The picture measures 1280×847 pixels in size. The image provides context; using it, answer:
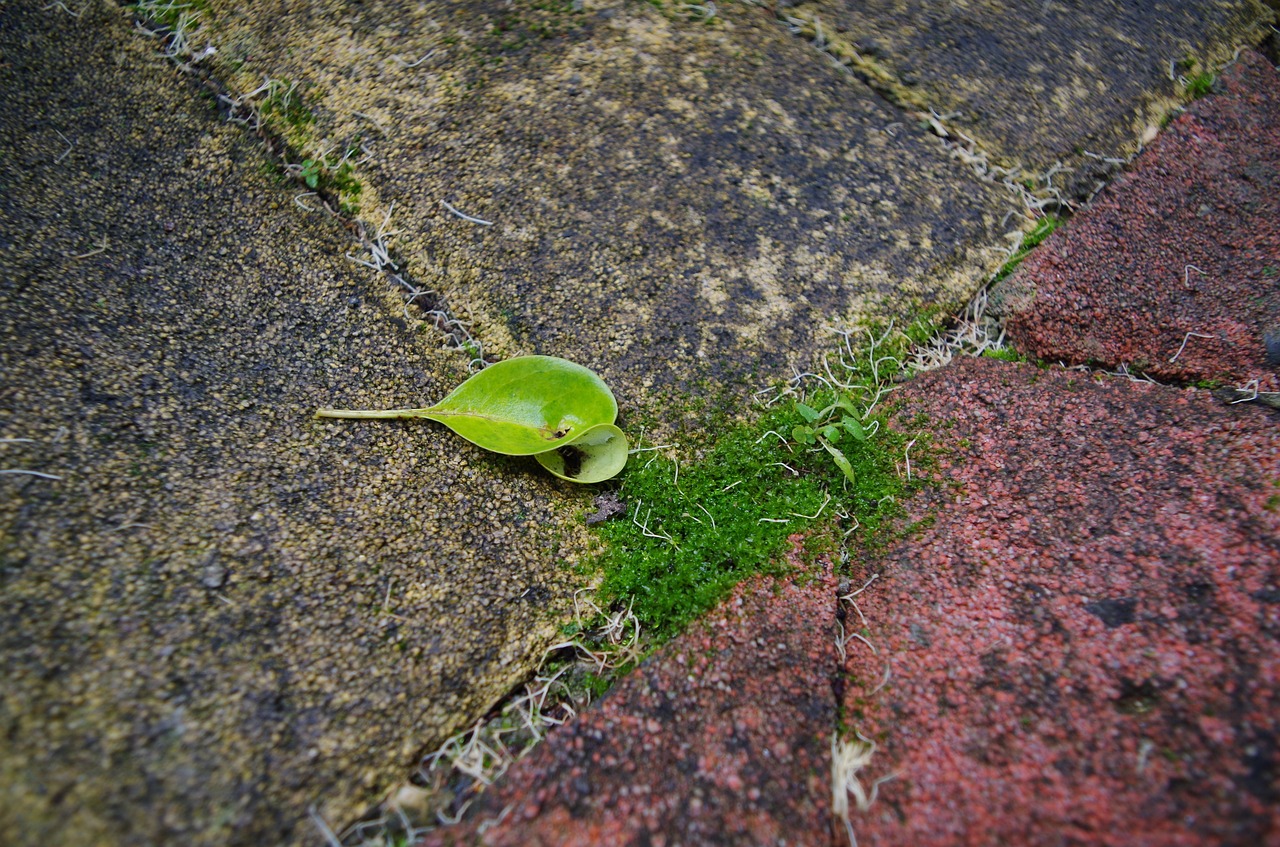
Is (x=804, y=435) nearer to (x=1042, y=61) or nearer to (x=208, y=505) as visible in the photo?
(x=208, y=505)

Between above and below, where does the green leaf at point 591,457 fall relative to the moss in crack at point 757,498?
above

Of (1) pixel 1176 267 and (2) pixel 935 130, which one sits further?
(2) pixel 935 130

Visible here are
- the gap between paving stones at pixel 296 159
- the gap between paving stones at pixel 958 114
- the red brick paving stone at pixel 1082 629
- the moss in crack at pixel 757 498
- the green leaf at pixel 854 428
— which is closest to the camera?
the red brick paving stone at pixel 1082 629

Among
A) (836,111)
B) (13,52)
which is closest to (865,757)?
(836,111)

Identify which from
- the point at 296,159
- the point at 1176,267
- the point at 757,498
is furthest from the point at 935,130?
the point at 296,159

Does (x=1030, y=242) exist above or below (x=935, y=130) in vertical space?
below

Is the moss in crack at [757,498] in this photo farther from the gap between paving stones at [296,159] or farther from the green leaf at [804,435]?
the gap between paving stones at [296,159]

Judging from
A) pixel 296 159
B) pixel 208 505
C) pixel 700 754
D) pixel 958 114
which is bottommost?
pixel 700 754

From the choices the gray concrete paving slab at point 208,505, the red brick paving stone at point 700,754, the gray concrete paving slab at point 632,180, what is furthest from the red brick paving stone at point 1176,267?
the gray concrete paving slab at point 208,505

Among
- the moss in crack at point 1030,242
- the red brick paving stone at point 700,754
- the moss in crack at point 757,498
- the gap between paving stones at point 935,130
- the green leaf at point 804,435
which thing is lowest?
the red brick paving stone at point 700,754
